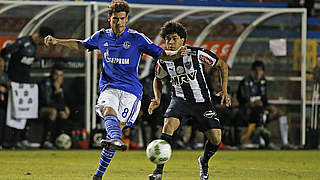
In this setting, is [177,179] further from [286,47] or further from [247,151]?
[286,47]

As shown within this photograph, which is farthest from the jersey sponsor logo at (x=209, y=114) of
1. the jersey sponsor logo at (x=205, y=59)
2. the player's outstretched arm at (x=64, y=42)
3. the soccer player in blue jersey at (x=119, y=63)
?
the player's outstretched arm at (x=64, y=42)

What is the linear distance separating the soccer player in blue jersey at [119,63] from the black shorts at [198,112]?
3.14 ft

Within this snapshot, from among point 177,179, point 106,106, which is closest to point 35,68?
point 177,179

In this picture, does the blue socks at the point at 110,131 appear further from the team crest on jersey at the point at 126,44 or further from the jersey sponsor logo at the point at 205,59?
the jersey sponsor logo at the point at 205,59

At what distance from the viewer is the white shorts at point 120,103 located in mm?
7520

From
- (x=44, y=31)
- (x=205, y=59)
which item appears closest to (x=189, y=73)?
(x=205, y=59)

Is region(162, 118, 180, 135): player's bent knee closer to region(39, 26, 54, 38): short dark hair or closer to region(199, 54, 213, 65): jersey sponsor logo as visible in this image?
region(199, 54, 213, 65): jersey sponsor logo

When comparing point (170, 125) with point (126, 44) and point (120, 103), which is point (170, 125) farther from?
point (126, 44)

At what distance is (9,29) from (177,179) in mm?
7657

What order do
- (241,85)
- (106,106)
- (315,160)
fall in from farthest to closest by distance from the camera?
(241,85) < (315,160) < (106,106)

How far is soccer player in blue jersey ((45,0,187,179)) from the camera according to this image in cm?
756

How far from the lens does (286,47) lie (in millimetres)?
16844

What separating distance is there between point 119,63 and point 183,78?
59.1 inches

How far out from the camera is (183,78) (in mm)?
9047
